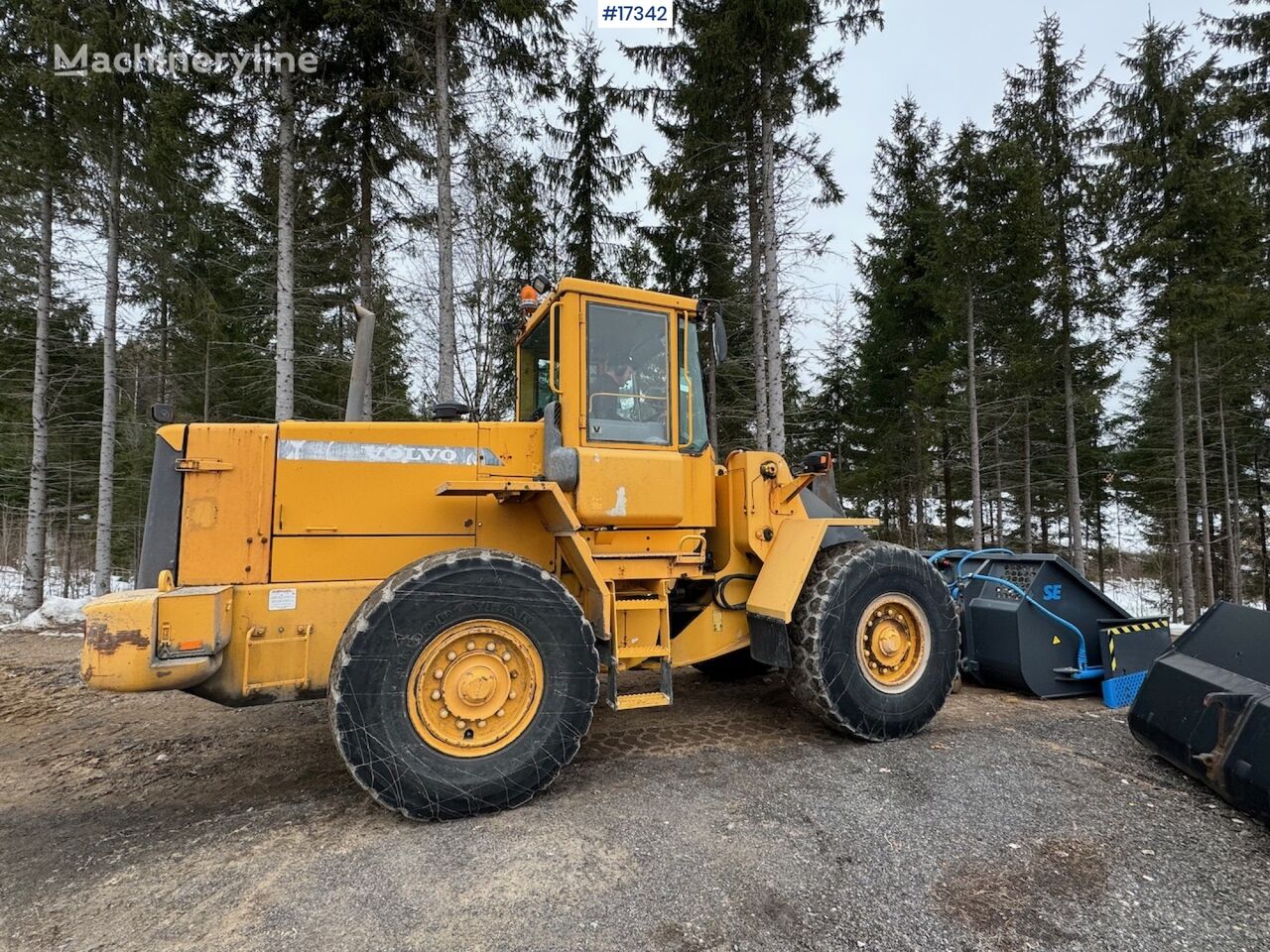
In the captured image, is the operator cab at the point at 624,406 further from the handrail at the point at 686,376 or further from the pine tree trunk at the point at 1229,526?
the pine tree trunk at the point at 1229,526

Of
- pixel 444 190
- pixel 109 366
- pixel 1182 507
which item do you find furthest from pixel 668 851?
pixel 1182 507

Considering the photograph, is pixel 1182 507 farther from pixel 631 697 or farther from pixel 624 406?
pixel 631 697

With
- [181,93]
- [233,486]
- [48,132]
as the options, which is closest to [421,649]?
[233,486]

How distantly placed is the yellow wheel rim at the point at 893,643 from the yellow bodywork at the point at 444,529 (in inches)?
23.2

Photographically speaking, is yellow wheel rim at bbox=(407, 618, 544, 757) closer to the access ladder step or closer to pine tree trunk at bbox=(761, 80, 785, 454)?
the access ladder step

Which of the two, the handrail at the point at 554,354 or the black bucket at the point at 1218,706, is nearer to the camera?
the black bucket at the point at 1218,706

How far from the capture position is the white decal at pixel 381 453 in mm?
3475

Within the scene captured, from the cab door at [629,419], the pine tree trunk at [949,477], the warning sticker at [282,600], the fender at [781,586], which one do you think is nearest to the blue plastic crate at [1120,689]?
the fender at [781,586]

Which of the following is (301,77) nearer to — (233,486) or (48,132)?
(48,132)

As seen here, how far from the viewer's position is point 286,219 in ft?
32.8

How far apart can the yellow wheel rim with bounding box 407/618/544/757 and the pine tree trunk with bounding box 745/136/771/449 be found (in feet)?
27.5

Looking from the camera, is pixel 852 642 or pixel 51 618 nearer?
pixel 852 642

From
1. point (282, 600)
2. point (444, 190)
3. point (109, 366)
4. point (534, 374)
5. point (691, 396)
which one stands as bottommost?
point (282, 600)

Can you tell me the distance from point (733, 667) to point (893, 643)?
1896 mm
